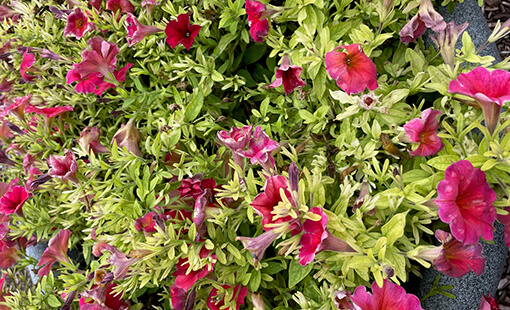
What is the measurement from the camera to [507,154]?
959 mm

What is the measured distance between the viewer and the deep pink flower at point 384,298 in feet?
3.19

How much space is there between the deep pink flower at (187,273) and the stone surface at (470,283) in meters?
0.75

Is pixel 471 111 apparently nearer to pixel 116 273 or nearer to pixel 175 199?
pixel 175 199

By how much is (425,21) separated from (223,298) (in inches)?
40.3

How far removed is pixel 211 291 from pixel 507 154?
0.95 m

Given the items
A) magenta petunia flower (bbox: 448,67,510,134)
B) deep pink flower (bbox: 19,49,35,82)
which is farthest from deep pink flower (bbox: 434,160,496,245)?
deep pink flower (bbox: 19,49,35,82)

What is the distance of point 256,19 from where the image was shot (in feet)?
4.20

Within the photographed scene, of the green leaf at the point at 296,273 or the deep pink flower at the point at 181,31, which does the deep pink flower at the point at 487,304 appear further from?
the deep pink flower at the point at 181,31

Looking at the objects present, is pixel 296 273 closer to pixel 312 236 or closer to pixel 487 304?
pixel 312 236

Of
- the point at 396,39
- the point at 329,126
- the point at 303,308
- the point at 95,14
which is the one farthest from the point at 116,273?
the point at 396,39

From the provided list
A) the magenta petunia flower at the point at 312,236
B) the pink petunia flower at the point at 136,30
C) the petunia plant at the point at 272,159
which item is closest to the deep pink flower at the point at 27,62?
the petunia plant at the point at 272,159

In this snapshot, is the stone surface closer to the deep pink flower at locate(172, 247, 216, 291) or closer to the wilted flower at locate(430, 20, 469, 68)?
the wilted flower at locate(430, 20, 469, 68)

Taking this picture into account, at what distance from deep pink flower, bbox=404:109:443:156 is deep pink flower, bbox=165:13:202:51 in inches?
30.5

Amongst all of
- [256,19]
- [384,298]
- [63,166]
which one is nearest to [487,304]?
[384,298]
